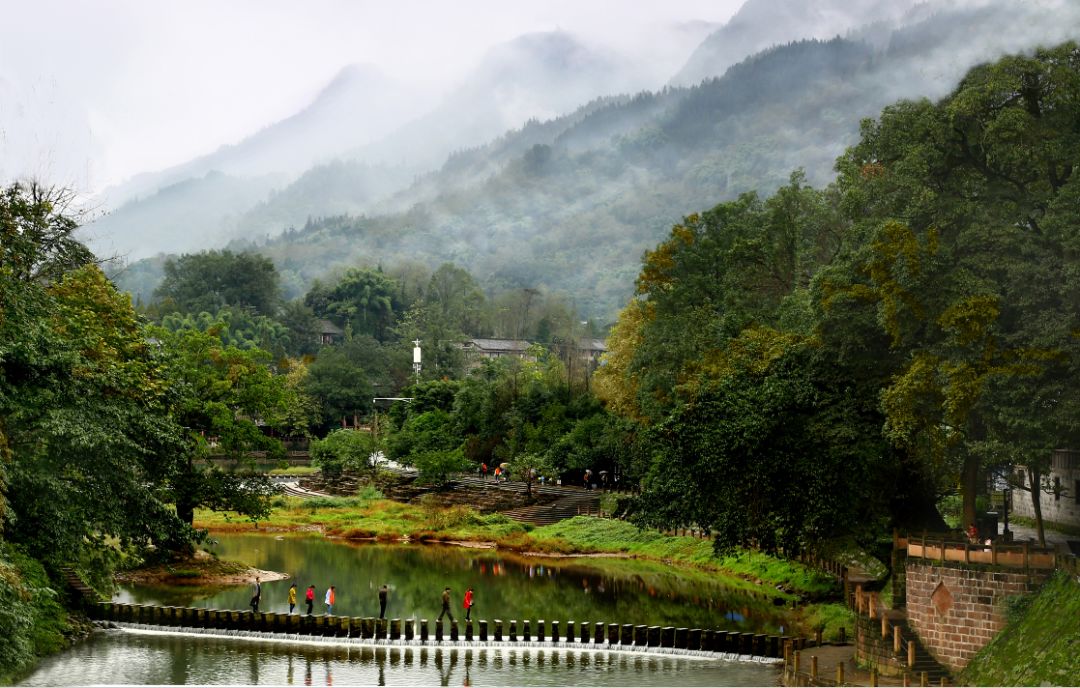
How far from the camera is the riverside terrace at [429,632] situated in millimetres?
Result: 35281

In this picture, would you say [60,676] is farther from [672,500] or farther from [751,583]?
[751,583]

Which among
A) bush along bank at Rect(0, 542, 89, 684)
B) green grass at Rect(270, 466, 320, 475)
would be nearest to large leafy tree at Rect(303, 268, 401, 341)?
green grass at Rect(270, 466, 320, 475)

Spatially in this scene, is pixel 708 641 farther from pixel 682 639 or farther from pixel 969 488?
pixel 969 488

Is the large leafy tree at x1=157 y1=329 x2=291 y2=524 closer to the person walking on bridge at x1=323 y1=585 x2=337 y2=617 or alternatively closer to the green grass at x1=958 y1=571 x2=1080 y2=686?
the person walking on bridge at x1=323 y1=585 x2=337 y2=617

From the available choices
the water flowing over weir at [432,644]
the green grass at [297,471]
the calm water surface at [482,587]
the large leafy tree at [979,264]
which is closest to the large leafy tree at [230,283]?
the green grass at [297,471]

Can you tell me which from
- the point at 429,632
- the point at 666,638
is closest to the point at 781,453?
the point at 666,638

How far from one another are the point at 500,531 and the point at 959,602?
38.6 m

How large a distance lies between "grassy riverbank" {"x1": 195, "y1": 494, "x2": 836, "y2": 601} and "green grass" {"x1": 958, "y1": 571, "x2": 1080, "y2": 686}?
69.9 ft

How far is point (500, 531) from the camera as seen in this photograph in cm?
6519

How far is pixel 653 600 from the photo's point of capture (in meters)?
45.8

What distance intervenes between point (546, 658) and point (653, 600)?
39.3 ft

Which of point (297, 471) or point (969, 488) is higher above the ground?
point (969, 488)

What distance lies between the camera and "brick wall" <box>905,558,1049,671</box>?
1111 inches

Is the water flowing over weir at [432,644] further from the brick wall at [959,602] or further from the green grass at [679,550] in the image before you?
the green grass at [679,550]
